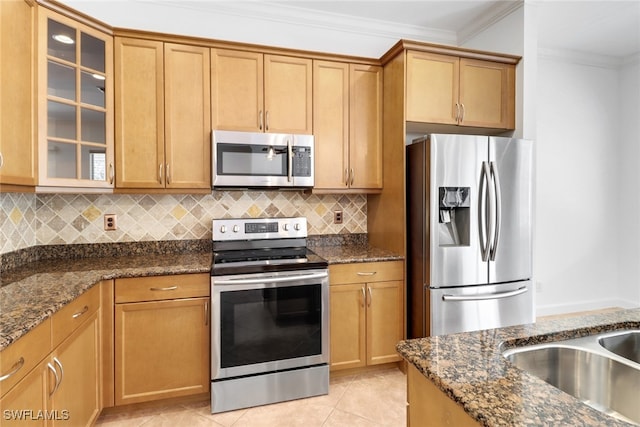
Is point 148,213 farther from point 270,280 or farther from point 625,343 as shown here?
point 625,343

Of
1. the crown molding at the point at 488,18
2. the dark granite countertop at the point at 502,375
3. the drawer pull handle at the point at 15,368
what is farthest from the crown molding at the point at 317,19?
the dark granite countertop at the point at 502,375

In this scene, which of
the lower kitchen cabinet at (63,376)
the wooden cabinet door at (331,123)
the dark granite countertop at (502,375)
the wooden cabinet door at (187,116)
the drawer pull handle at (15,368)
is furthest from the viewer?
the wooden cabinet door at (331,123)

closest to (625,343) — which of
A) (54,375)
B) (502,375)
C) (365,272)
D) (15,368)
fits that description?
(502,375)

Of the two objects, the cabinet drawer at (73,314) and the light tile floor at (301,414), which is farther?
the light tile floor at (301,414)

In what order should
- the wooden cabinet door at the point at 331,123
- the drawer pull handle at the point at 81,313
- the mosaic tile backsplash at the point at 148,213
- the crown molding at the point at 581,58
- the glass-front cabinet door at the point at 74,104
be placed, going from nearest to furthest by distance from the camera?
the drawer pull handle at the point at 81,313
the glass-front cabinet door at the point at 74,104
the mosaic tile backsplash at the point at 148,213
the wooden cabinet door at the point at 331,123
the crown molding at the point at 581,58

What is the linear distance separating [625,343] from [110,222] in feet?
9.45

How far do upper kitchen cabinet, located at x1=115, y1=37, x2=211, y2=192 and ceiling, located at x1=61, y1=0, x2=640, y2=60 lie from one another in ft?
1.69

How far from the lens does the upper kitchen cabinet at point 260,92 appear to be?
8.05 feet

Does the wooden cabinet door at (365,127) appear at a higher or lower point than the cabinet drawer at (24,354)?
higher

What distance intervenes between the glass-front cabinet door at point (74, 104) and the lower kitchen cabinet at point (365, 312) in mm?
1690

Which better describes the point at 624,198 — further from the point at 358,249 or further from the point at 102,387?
the point at 102,387

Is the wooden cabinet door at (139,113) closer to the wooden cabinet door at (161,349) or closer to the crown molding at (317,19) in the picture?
the crown molding at (317,19)

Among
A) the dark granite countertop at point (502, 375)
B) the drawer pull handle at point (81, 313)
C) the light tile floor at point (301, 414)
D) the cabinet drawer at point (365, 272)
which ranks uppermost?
the dark granite countertop at point (502, 375)

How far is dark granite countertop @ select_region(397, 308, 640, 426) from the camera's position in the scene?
0.64 m
